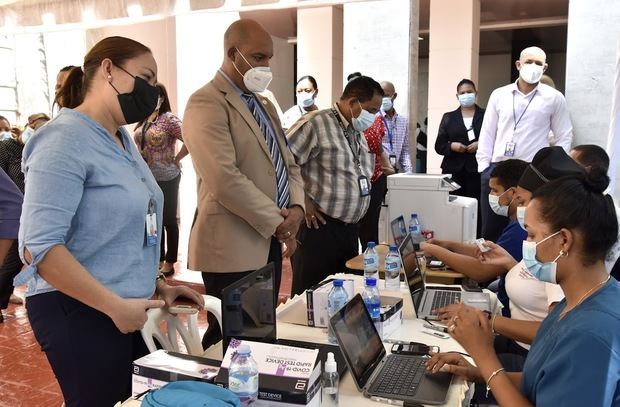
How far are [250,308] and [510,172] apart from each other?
1.90 meters

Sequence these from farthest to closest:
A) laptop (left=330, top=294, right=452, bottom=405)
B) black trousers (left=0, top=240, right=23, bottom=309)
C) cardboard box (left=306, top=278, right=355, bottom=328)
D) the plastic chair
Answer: black trousers (left=0, top=240, right=23, bottom=309)
cardboard box (left=306, top=278, right=355, bottom=328)
the plastic chair
laptop (left=330, top=294, right=452, bottom=405)

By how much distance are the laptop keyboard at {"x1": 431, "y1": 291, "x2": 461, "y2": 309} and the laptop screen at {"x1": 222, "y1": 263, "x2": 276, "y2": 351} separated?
87 cm

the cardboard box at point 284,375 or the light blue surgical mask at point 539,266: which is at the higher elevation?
the light blue surgical mask at point 539,266

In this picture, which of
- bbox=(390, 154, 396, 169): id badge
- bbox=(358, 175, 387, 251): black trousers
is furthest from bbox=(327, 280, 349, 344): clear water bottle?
bbox=(390, 154, 396, 169): id badge

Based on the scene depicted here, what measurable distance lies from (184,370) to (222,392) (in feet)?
0.89

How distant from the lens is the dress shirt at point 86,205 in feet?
4.69

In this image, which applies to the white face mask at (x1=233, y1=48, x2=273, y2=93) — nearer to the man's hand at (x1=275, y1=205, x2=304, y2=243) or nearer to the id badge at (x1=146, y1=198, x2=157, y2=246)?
the man's hand at (x1=275, y1=205, x2=304, y2=243)

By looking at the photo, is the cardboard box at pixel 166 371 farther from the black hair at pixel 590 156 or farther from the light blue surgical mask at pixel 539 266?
the black hair at pixel 590 156

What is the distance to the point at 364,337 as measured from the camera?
171 cm

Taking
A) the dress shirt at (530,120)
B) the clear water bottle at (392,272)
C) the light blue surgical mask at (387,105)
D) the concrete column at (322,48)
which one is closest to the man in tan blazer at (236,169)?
the clear water bottle at (392,272)

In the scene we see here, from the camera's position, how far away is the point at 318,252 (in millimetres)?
3318

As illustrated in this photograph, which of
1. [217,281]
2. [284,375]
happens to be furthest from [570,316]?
[217,281]

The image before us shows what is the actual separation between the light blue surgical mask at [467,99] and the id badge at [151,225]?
4383 mm

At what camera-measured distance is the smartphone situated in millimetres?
1849
